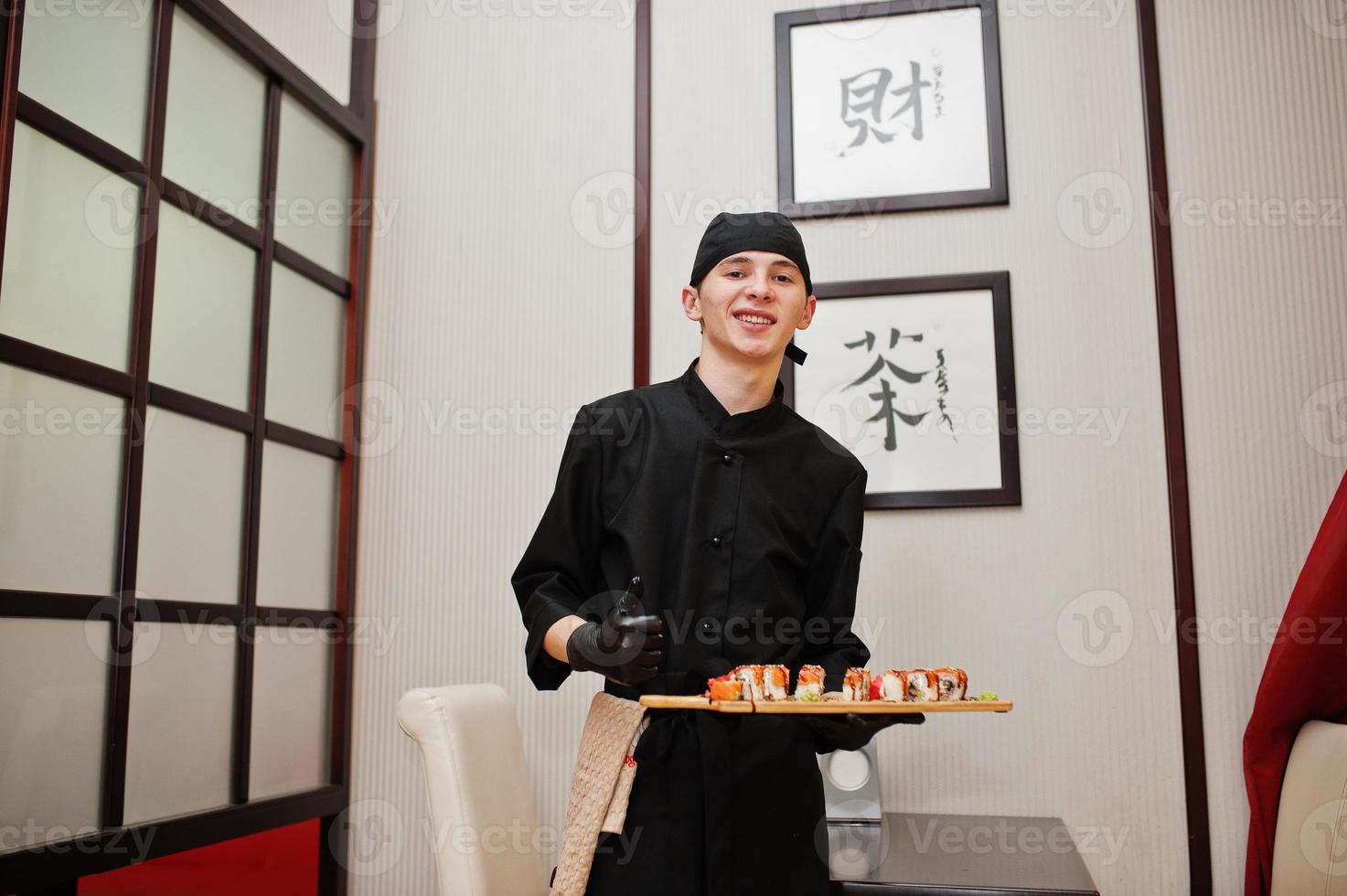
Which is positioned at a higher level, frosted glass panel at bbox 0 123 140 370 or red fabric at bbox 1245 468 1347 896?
frosted glass panel at bbox 0 123 140 370

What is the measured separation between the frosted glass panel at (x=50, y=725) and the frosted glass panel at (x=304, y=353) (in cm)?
75

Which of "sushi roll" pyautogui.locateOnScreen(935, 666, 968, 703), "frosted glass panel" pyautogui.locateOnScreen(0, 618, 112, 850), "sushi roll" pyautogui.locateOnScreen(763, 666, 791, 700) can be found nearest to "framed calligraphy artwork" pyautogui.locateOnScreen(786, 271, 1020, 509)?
"sushi roll" pyautogui.locateOnScreen(935, 666, 968, 703)

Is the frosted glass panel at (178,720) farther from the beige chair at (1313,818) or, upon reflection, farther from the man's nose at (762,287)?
the beige chair at (1313,818)

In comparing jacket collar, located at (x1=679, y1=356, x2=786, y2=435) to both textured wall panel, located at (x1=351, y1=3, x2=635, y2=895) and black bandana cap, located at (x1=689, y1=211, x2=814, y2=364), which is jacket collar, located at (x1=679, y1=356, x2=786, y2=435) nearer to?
black bandana cap, located at (x1=689, y1=211, x2=814, y2=364)

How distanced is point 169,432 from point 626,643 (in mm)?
1185

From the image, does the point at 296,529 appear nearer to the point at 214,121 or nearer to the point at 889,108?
the point at 214,121

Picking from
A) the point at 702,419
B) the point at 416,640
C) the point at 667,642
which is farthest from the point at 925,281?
the point at 416,640

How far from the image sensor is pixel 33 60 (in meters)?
1.78

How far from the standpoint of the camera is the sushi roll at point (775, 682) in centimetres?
144

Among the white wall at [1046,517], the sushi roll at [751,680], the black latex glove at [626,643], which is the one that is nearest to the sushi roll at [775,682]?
the sushi roll at [751,680]

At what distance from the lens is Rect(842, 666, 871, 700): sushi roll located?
150cm

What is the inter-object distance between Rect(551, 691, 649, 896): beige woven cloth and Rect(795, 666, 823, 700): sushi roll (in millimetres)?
223

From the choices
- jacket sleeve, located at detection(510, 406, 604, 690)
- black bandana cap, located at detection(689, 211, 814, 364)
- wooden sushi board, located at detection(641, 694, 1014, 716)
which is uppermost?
black bandana cap, located at detection(689, 211, 814, 364)

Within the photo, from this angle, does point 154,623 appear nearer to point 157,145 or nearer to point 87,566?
point 87,566
